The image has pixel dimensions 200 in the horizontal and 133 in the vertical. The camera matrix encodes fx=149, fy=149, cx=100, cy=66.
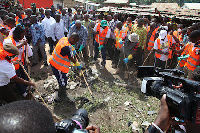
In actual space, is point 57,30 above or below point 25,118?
above

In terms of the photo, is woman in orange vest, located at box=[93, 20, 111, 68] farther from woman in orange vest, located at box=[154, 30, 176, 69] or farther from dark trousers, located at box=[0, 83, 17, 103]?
dark trousers, located at box=[0, 83, 17, 103]

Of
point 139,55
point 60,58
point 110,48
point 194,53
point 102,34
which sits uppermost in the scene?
point 102,34

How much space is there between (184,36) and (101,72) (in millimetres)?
3648

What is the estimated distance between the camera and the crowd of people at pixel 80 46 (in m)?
3.64

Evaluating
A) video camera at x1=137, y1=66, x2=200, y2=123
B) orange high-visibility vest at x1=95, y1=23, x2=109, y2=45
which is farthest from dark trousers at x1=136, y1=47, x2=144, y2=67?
video camera at x1=137, y1=66, x2=200, y2=123

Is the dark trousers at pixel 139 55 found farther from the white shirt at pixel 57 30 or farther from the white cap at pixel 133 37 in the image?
the white shirt at pixel 57 30

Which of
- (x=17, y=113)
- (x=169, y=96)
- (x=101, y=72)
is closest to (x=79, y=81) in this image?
(x=101, y=72)

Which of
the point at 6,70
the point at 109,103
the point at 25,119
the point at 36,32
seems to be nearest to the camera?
the point at 25,119

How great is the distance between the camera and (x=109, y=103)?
430 centimetres

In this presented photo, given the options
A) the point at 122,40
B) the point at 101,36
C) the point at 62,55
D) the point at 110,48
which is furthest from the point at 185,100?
the point at 110,48

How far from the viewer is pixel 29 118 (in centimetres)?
91

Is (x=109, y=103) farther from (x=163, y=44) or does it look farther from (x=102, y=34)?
(x=102, y=34)

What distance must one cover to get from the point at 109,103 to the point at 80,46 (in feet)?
9.48

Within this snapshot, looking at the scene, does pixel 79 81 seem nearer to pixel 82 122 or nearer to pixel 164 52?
pixel 164 52
